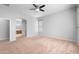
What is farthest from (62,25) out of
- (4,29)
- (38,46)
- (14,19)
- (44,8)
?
(4,29)

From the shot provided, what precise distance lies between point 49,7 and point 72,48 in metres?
0.84

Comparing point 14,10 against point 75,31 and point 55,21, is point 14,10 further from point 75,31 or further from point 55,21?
point 75,31

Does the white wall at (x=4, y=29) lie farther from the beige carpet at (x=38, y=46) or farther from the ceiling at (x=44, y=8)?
the ceiling at (x=44, y=8)

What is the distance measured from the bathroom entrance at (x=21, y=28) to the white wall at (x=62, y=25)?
0.37m

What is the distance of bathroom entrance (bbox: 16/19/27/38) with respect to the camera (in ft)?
5.61

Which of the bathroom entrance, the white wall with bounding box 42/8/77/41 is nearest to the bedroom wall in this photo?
the bathroom entrance

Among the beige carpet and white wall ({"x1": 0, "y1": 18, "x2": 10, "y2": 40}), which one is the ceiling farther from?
the beige carpet

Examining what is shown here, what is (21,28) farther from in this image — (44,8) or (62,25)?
(62,25)

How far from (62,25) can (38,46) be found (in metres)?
Answer: 0.58

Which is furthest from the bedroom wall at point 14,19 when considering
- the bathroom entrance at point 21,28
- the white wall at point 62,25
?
the white wall at point 62,25

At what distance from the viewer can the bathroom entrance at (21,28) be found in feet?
5.61

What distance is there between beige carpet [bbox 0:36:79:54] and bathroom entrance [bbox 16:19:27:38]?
0.09 meters
